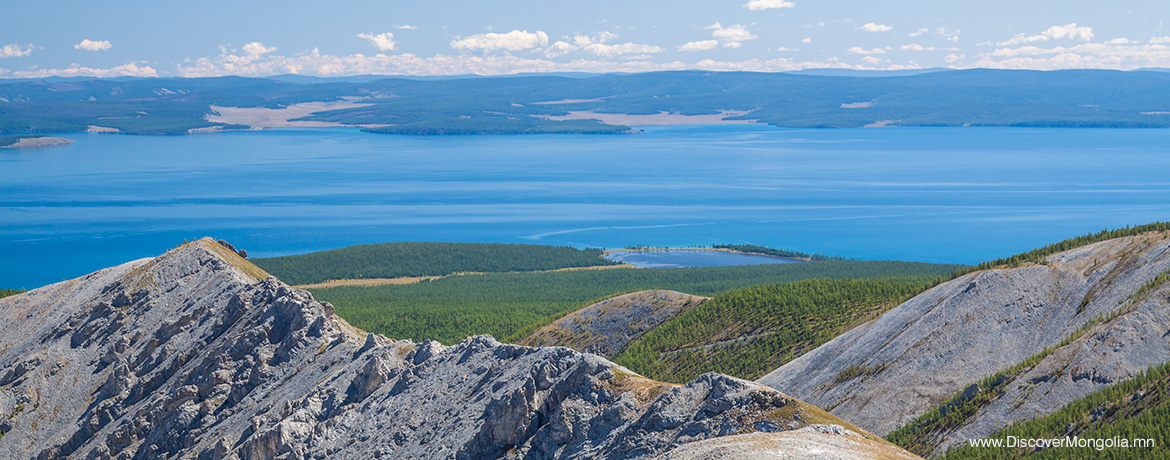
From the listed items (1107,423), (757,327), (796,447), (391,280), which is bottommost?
A: (391,280)

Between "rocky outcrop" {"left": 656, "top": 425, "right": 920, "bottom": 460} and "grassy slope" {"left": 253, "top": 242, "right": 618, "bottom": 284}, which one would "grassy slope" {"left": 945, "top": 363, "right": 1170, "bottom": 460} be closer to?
"rocky outcrop" {"left": 656, "top": 425, "right": 920, "bottom": 460}

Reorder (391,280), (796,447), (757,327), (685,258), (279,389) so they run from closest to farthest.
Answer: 1. (796,447)
2. (279,389)
3. (757,327)
4. (391,280)
5. (685,258)

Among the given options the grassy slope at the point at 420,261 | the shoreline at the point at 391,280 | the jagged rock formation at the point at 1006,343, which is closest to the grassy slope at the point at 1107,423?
the jagged rock formation at the point at 1006,343

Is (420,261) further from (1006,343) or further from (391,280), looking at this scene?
(1006,343)

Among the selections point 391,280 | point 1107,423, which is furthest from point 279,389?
point 391,280

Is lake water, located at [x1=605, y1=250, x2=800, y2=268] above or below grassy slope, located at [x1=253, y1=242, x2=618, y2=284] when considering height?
below

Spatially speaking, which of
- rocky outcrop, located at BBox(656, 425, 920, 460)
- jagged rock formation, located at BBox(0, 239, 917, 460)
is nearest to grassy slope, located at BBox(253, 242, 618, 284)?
jagged rock formation, located at BBox(0, 239, 917, 460)

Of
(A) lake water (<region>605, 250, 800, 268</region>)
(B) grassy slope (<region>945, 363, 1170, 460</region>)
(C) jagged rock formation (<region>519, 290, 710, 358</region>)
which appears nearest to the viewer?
(B) grassy slope (<region>945, 363, 1170, 460</region>)
